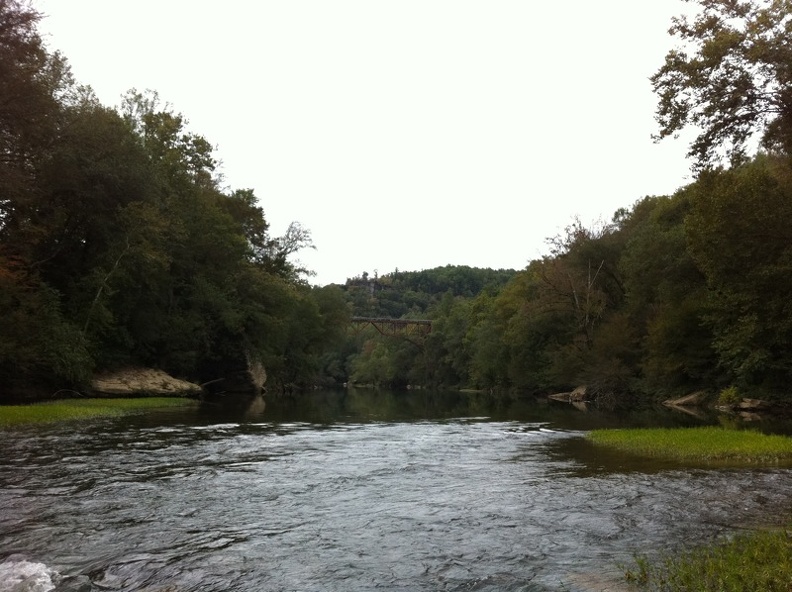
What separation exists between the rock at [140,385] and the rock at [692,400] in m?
40.2

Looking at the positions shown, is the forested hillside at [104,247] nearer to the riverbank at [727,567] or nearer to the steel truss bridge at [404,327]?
the riverbank at [727,567]

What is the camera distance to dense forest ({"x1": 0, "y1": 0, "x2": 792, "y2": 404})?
2581 centimetres

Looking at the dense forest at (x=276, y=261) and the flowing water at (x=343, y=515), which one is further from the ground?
the dense forest at (x=276, y=261)

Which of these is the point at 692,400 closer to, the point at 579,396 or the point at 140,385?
the point at 579,396

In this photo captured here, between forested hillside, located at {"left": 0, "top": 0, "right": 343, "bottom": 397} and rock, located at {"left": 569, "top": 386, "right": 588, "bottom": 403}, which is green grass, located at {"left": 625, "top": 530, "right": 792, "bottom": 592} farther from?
rock, located at {"left": 569, "top": 386, "right": 588, "bottom": 403}

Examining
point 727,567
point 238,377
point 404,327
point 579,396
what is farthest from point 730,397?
point 404,327

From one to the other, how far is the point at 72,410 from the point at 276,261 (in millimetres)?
54179

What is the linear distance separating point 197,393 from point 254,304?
1295 centimetres

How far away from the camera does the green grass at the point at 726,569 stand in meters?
6.80

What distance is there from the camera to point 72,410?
3075 centimetres

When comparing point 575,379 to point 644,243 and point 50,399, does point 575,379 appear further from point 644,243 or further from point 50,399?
point 50,399

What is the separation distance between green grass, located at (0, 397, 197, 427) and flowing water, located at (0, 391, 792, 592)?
5.10m

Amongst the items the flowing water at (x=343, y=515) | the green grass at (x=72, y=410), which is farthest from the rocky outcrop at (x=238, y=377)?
the flowing water at (x=343, y=515)

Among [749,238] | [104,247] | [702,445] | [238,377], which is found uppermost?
[104,247]
